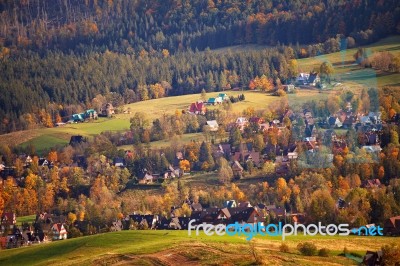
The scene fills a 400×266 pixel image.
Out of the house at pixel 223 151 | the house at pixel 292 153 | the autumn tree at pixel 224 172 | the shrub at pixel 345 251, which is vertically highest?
the house at pixel 223 151

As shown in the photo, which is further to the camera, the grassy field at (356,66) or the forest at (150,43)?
the forest at (150,43)

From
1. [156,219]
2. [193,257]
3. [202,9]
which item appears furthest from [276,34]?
[193,257]

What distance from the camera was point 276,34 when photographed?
81.9 meters

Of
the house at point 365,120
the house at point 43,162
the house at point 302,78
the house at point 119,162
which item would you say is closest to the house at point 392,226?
the house at point 365,120

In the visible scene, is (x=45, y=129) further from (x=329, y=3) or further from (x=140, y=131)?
(x=329, y=3)

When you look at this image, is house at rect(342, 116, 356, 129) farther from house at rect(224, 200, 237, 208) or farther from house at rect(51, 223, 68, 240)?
house at rect(51, 223, 68, 240)

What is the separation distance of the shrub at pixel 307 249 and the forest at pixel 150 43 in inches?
1401

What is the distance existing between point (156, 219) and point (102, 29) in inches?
2263

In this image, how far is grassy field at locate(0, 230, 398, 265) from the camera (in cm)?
2891

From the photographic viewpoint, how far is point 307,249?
29953 millimetres

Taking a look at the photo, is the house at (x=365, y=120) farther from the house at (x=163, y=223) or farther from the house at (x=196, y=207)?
the house at (x=163, y=223)

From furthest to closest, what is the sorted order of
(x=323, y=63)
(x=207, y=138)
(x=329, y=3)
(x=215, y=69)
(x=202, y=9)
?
(x=202, y=9) → (x=329, y=3) → (x=215, y=69) → (x=323, y=63) → (x=207, y=138)

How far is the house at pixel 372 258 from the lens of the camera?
27969 mm

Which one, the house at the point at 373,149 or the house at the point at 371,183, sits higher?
the house at the point at 373,149
